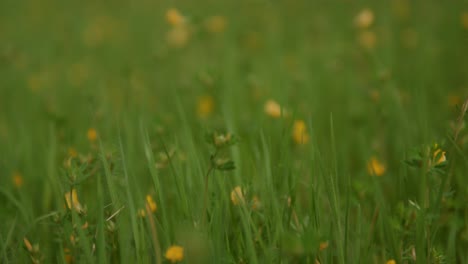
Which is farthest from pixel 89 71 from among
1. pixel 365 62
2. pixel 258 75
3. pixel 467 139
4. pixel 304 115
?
pixel 467 139

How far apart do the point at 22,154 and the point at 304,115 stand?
4.97ft

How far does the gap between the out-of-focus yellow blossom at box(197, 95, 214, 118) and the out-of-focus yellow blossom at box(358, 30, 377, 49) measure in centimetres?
121

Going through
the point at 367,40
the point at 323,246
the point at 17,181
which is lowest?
the point at 17,181

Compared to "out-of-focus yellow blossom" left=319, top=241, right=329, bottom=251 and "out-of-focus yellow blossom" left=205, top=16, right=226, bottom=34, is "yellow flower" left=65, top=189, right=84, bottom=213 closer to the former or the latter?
"out-of-focus yellow blossom" left=319, top=241, right=329, bottom=251

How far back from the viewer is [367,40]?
3.47 m

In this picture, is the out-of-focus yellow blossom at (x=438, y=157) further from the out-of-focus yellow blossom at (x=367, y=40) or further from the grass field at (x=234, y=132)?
the out-of-focus yellow blossom at (x=367, y=40)

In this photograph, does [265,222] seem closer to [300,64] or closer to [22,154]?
[22,154]

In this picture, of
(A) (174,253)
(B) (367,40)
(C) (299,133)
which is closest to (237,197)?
(A) (174,253)

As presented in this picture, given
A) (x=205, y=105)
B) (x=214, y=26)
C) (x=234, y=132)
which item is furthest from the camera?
(x=214, y=26)

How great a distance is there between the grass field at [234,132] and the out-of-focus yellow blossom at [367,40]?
1.2 inches

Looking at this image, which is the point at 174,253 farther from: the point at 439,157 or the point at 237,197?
the point at 439,157

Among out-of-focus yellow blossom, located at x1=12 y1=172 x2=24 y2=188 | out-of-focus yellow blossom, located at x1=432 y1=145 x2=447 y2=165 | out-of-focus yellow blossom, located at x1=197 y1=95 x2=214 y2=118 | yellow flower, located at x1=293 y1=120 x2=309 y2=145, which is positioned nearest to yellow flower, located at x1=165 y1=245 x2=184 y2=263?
out-of-focus yellow blossom, located at x1=432 y1=145 x2=447 y2=165

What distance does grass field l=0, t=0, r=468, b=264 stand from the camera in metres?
1.32

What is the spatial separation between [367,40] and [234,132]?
6.72 ft
